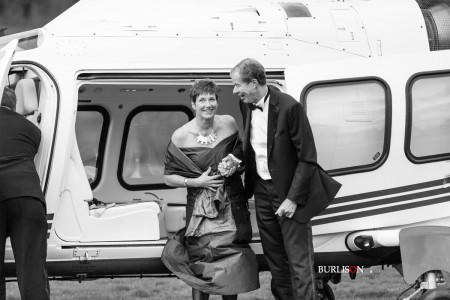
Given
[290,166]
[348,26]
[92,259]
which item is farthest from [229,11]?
[92,259]

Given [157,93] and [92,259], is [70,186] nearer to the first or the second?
[92,259]

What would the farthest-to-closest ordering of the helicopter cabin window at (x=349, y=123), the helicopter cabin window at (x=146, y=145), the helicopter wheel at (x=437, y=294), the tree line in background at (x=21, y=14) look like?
1. the tree line in background at (x=21, y=14)
2. the helicopter cabin window at (x=146, y=145)
3. the helicopter cabin window at (x=349, y=123)
4. the helicopter wheel at (x=437, y=294)

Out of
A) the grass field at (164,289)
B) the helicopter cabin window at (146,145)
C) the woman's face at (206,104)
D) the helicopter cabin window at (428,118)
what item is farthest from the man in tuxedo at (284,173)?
the grass field at (164,289)

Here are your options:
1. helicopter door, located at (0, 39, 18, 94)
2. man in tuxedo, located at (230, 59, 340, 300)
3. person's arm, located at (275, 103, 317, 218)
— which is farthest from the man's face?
helicopter door, located at (0, 39, 18, 94)

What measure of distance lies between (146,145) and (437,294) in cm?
357

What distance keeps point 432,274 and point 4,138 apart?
329 cm

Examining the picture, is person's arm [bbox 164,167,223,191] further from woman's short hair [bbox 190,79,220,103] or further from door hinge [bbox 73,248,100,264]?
door hinge [bbox 73,248,100,264]

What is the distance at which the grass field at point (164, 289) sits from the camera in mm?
12586

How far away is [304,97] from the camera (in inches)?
358

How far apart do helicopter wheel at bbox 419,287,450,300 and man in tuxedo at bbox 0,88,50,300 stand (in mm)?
2776

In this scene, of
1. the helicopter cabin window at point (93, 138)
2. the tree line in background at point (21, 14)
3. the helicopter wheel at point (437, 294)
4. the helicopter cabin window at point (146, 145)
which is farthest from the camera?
the tree line in background at point (21, 14)

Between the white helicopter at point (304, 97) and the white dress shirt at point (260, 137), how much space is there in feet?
1.62

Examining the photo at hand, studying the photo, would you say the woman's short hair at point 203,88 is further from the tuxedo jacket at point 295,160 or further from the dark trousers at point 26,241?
the dark trousers at point 26,241

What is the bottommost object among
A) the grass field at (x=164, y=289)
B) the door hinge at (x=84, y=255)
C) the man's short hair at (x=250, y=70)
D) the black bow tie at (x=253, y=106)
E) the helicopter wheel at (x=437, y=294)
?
the grass field at (x=164, y=289)
